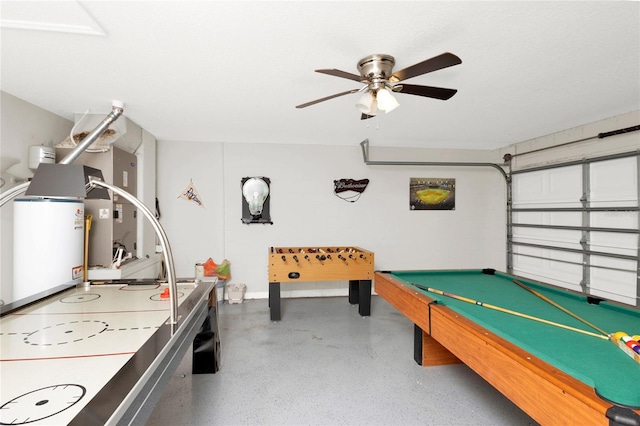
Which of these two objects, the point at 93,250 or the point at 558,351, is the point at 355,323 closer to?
the point at 558,351

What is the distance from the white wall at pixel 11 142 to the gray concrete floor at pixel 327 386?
5.70 ft

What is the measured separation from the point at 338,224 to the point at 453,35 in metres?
3.19

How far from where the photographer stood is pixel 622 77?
2.37 m

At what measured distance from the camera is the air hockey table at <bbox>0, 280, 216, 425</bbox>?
2.68 ft

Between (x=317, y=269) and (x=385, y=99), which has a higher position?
(x=385, y=99)

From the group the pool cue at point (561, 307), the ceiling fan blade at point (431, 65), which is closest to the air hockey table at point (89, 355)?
the ceiling fan blade at point (431, 65)

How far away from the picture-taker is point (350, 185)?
4.68 m

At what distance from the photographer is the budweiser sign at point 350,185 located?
4.64 m

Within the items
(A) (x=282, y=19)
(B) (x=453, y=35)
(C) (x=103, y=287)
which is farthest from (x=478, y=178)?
(C) (x=103, y=287)

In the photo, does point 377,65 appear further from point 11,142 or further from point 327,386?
point 11,142

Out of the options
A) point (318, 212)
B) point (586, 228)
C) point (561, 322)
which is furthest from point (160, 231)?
point (586, 228)

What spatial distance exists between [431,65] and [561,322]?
1.66 metres

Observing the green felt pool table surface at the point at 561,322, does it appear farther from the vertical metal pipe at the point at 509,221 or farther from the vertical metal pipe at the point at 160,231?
the vertical metal pipe at the point at 509,221

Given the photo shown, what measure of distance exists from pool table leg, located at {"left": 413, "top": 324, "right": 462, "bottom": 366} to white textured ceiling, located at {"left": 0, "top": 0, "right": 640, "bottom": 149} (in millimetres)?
2155
